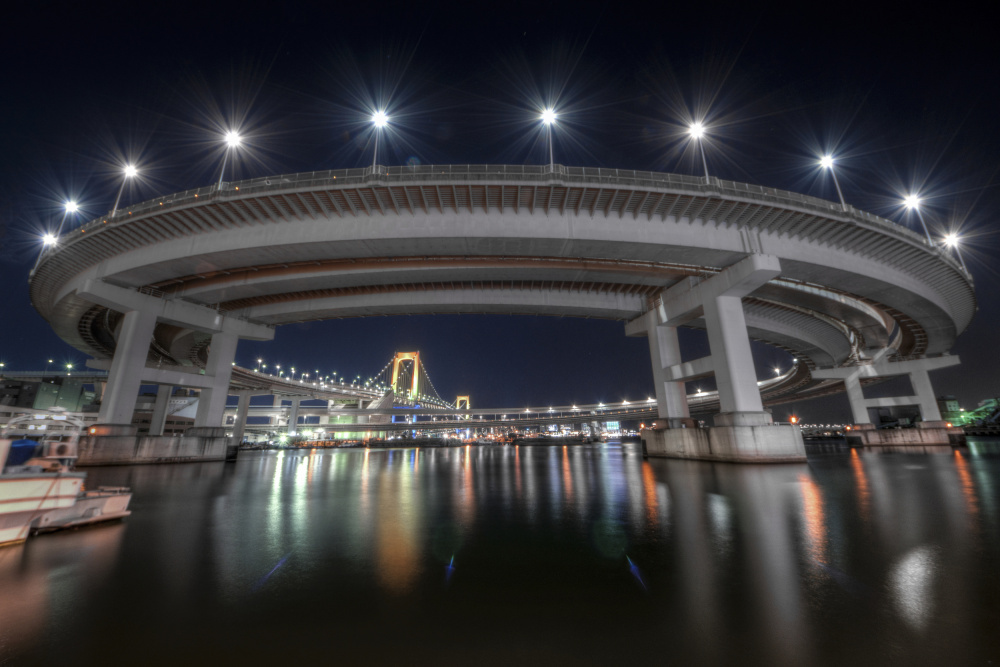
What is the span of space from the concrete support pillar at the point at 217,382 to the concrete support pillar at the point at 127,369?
461 centimetres

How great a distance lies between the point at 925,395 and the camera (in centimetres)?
4850

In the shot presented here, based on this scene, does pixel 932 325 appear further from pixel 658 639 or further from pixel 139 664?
pixel 139 664

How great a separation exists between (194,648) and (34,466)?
26.0 ft

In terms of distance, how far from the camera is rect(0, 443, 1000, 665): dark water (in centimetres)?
333

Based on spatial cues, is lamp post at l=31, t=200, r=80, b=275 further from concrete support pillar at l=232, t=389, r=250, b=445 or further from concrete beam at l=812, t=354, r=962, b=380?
concrete beam at l=812, t=354, r=962, b=380

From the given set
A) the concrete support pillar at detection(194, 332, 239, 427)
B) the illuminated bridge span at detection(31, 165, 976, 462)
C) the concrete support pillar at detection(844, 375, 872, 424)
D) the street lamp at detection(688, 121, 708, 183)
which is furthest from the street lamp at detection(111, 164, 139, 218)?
the concrete support pillar at detection(844, 375, 872, 424)

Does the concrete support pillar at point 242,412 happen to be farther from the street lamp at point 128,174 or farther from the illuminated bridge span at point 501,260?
the street lamp at point 128,174

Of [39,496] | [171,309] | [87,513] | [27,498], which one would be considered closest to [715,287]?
[87,513]

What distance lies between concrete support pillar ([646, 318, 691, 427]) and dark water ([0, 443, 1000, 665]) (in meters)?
22.2

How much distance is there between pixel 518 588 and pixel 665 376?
3083 centimetres

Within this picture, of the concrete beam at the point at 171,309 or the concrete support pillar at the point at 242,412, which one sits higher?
the concrete beam at the point at 171,309

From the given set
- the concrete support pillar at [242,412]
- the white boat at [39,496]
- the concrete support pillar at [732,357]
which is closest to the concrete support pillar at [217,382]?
the white boat at [39,496]

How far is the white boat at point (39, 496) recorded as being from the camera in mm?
7196

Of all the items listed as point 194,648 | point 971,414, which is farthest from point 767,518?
point 971,414
